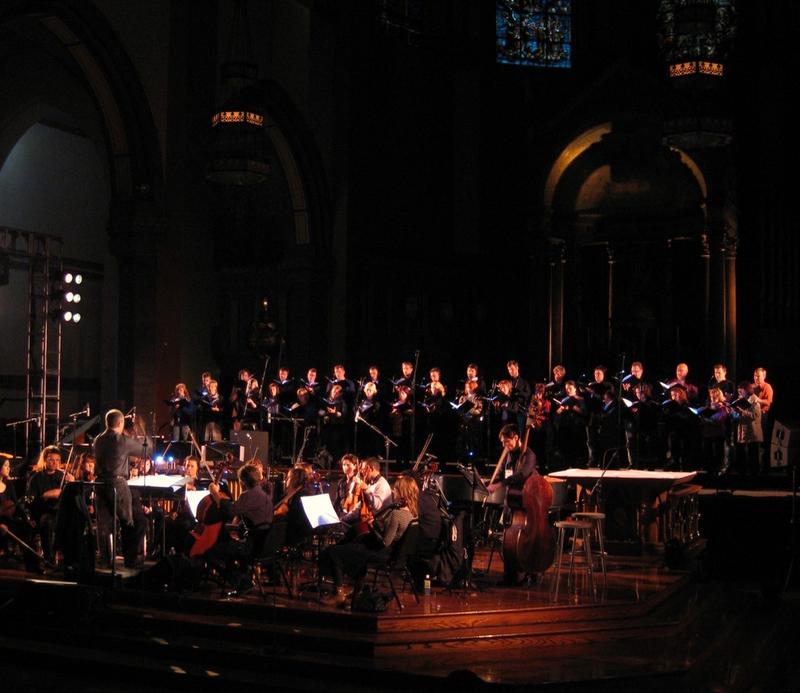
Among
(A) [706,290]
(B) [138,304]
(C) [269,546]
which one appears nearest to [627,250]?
(A) [706,290]

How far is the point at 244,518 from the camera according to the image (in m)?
10.6

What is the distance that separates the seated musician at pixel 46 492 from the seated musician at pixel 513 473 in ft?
15.1

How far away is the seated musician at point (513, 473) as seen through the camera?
35.7 ft

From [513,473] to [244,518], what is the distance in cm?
254

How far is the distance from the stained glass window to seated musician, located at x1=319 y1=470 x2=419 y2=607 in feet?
44.6

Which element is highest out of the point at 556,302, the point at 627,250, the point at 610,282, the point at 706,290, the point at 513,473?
the point at 627,250

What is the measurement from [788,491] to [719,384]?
1.58 metres

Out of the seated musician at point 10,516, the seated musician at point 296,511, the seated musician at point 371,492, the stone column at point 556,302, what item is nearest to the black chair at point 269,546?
the seated musician at point 296,511

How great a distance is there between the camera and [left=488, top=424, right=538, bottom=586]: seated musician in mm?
10875

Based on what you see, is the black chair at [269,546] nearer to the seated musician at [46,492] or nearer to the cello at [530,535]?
the cello at [530,535]

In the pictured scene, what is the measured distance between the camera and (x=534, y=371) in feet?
65.7

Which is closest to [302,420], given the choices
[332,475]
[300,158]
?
[332,475]

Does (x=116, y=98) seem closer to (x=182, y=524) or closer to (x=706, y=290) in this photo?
(x=182, y=524)

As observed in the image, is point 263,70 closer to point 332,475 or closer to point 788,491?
point 332,475
